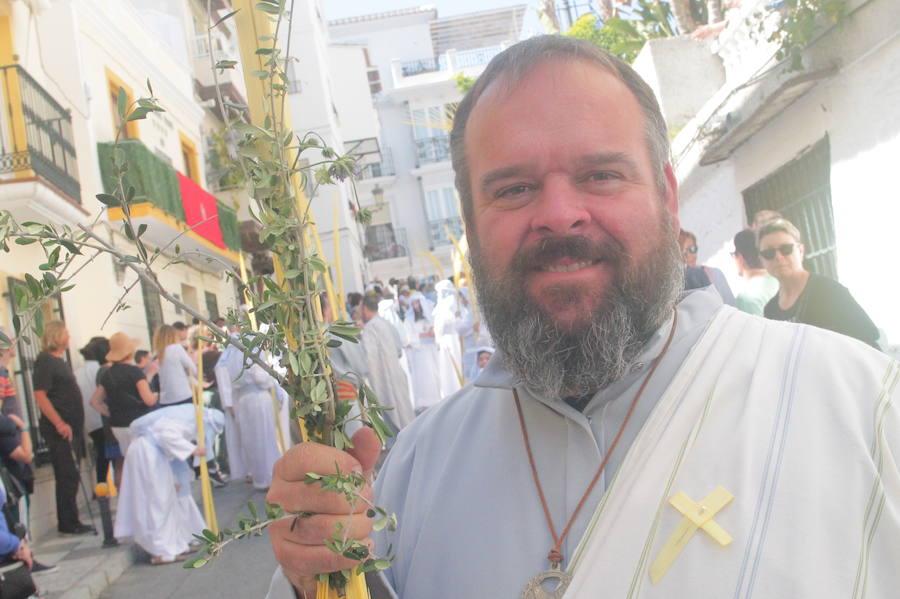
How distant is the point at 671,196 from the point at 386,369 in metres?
5.99

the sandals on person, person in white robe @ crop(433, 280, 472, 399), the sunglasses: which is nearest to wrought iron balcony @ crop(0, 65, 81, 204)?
the sandals on person

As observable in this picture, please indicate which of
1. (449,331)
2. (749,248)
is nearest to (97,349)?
(449,331)

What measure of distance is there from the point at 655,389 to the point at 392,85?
4621cm

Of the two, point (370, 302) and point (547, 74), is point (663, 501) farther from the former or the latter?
point (370, 302)

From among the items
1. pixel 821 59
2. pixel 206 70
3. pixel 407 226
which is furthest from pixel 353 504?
pixel 407 226

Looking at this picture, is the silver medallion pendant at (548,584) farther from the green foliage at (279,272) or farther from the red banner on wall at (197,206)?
the red banner on wall at (197,206)

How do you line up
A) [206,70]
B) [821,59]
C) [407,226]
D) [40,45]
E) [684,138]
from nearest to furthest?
[821,59]
[684,138]
[40,45]
[206,70]
[407,226]

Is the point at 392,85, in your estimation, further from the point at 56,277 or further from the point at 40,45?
the point at 56,277

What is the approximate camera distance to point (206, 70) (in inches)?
830

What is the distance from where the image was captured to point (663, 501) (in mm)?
1479

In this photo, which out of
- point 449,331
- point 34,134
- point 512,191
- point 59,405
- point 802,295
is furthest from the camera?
point 449,331

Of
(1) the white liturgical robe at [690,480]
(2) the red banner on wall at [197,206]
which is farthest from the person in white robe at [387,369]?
(2) the red banner on wall at [197,206]

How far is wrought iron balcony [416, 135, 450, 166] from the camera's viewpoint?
45.2 metres

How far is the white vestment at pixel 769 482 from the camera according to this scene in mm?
1335
